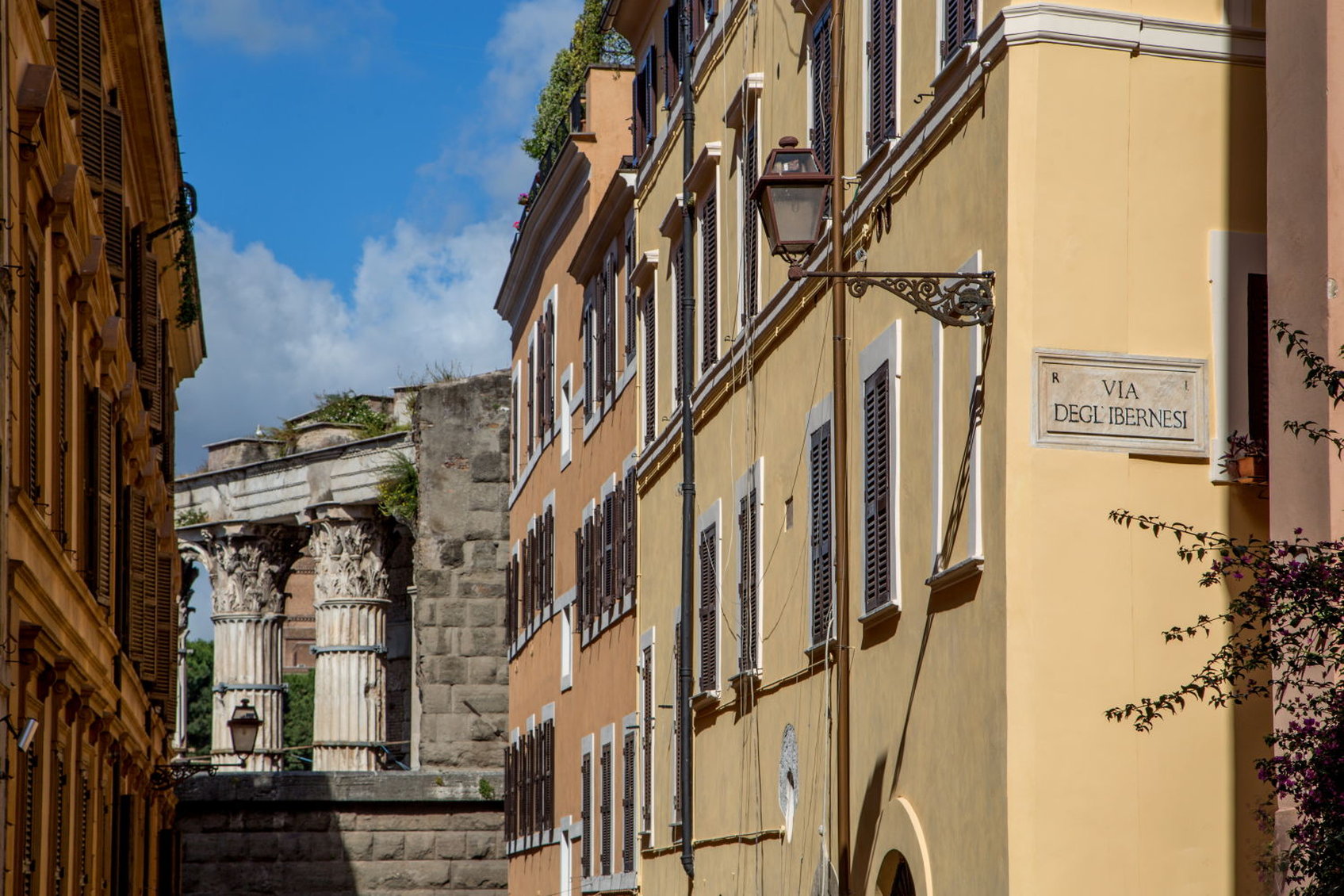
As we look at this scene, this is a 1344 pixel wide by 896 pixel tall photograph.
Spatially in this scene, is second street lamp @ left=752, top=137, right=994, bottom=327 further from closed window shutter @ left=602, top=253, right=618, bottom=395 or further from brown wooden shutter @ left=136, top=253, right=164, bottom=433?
closed window shutter @ left=602, top=253, right=618, bottom=395

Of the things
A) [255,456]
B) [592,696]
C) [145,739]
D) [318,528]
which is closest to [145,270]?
[145,739]

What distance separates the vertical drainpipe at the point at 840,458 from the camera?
46.5ft

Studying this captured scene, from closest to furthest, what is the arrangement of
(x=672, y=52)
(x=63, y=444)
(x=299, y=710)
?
(x=63, y=444) < (x=672, y=52) < (x=299, y=710)

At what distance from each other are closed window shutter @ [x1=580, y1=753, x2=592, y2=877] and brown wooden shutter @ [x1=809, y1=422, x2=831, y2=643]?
458 inches

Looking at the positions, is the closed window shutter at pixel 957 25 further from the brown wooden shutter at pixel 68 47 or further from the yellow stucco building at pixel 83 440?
the brown wooden shutter at pixel 68 47

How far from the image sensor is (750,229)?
58.4 feet

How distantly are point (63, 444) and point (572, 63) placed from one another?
940 inches

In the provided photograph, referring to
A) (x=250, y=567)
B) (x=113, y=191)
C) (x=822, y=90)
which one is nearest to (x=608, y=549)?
(x=113, y=191)

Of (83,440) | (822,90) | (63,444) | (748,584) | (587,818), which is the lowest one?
(587,818)

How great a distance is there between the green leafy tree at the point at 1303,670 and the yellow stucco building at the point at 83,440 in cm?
665

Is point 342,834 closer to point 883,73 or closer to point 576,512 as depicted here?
point 576,512

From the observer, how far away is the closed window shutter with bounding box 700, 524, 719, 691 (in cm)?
1907

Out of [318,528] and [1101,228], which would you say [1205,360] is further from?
[318,528]

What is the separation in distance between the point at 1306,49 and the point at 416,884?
2857 centimetres
